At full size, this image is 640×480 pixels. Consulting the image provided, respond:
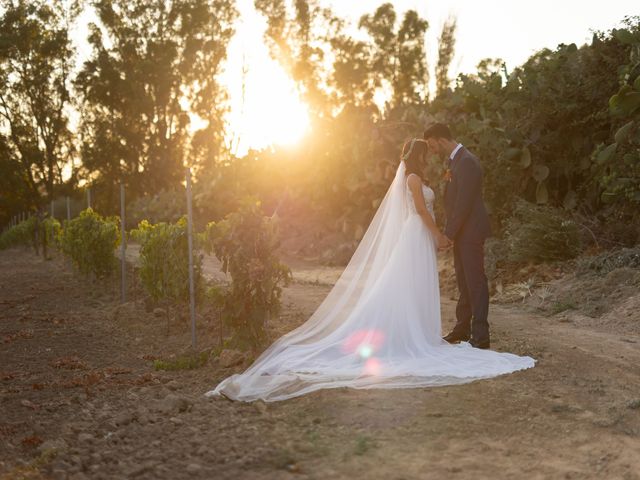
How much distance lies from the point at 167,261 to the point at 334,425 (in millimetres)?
4851

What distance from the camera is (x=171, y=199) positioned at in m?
25.2

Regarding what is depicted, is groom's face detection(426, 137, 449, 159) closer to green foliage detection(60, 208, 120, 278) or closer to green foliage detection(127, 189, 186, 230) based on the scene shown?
green foliage detection(60, 208, 120, 278)

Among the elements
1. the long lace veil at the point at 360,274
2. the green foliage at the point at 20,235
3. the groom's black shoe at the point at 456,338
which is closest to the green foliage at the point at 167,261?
the long lace veil at the point at 360,274

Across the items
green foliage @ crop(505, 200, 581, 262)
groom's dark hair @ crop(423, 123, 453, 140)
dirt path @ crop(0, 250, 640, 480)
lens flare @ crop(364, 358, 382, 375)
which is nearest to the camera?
dirt path @ crop(0, 250, 640, 480)

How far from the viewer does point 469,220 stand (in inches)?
247

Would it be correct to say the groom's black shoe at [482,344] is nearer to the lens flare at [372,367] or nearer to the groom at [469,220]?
the groom at [469,220]

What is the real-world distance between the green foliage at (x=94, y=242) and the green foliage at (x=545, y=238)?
22.2 ft

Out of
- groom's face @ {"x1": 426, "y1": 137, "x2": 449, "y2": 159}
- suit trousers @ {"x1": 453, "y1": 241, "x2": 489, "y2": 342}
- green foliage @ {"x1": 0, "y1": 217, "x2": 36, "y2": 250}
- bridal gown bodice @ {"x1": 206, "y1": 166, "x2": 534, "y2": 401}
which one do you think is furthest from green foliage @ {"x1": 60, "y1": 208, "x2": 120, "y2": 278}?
green foliage @ {"x1": 0, "y1": 217, "x2": 36, "y2": 250}

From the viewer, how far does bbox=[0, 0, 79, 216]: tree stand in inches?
1024

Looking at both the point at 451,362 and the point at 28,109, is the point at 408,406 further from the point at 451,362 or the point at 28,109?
the point at 28,109

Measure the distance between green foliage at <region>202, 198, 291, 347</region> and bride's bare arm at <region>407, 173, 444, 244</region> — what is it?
1.27 meters

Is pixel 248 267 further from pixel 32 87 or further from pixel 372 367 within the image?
pixel 32 87

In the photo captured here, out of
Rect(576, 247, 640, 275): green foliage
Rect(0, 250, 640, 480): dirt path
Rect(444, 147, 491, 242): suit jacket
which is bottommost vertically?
Rect(0, 250, 640, 480): dirt path

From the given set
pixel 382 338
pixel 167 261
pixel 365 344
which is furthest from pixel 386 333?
pixel 167 261
